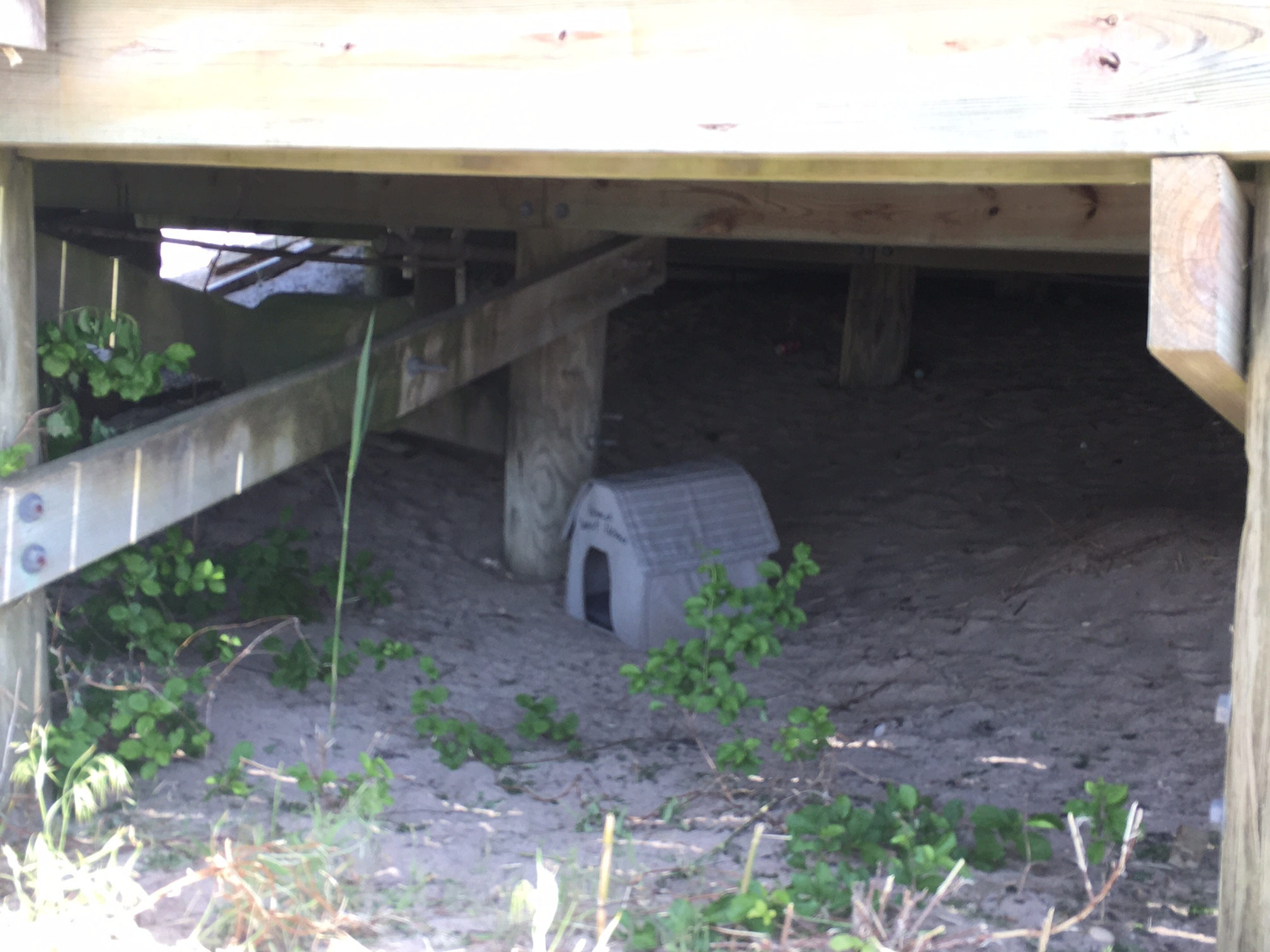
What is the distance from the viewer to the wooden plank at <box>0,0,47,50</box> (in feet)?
6.63

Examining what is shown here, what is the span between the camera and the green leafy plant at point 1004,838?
229 centimetres

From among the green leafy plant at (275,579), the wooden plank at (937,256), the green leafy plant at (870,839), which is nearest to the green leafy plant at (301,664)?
the green leafy plant at (275,579)

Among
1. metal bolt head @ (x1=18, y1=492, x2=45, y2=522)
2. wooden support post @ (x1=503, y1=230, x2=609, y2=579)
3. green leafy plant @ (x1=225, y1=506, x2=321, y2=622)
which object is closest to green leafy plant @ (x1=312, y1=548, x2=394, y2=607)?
green leafy plant @ (x1=225, y1=506, x2=321, y2=622)

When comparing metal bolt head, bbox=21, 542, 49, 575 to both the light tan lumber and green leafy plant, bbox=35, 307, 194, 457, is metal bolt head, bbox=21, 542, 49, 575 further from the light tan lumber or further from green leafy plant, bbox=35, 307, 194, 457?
the light tan lumber

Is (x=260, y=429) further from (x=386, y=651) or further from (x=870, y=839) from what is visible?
(x=870, y=839)

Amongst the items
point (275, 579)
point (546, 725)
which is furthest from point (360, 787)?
point (275, 579)

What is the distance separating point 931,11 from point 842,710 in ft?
7.73

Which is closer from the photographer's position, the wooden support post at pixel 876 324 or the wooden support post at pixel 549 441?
the wooden support post at pixel 549 441

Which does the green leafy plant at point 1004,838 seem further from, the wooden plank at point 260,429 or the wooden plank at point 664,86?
the wooden plank at point 260,429

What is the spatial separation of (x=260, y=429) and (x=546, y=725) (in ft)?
3.62

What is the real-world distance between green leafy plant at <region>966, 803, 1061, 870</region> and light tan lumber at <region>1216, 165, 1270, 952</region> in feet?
1.87

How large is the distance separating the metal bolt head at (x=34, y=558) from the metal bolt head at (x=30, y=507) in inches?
2.2

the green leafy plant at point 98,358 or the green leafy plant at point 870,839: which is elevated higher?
the green leafy plant at point 98,358

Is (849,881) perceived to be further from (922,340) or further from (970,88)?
(922,340)
